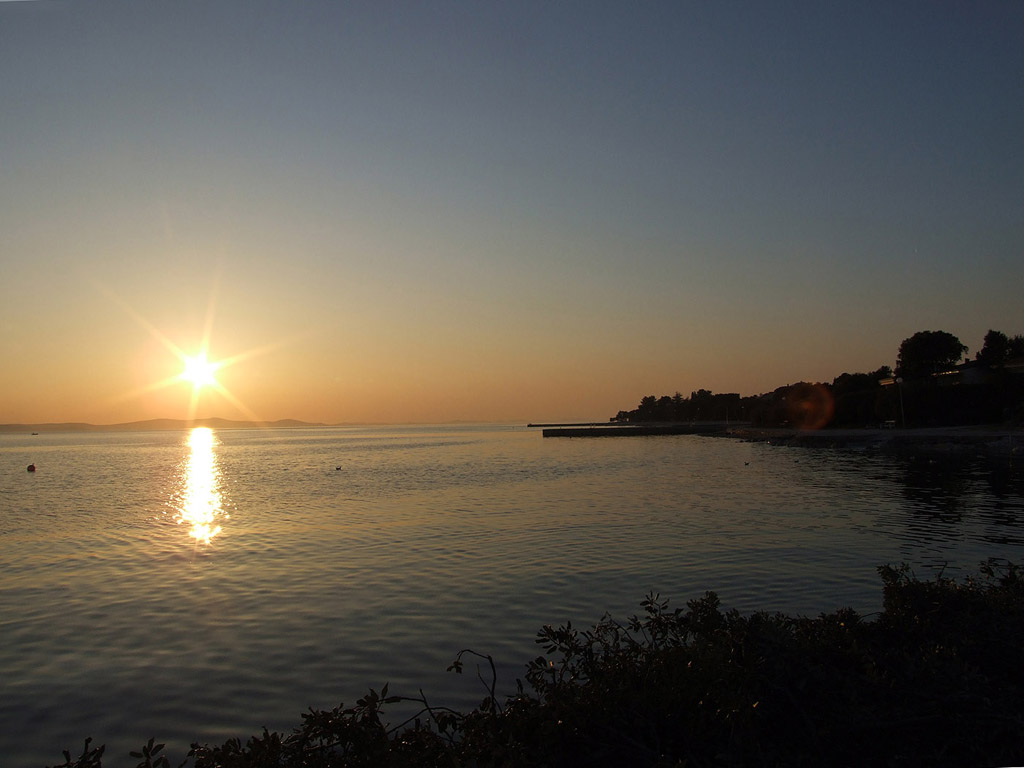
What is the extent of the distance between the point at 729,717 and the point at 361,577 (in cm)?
1309

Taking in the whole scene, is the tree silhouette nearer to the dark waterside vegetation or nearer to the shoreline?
the shoreline

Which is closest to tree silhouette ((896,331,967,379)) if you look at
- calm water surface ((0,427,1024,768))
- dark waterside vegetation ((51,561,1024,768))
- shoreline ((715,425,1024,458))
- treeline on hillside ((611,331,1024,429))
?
treeline on hillside ((611,331,1024,429))

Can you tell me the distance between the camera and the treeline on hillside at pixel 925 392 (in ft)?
301

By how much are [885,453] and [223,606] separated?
6695 cm

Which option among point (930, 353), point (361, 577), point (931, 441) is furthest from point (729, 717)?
point (930, 353)

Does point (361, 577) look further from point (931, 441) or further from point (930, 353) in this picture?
point (930, 353)

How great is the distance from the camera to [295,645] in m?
11.9

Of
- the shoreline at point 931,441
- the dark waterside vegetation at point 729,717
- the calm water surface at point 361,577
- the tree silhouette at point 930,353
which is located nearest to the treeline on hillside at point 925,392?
the tree silhouette at point 930,353

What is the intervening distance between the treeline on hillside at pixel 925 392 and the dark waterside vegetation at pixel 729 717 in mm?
87898

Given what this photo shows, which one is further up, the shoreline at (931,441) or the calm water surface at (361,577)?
the shoreline at (931,441)

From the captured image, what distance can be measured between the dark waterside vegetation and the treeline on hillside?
87898 millimetres

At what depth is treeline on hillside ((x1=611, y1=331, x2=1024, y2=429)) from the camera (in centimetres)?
9175

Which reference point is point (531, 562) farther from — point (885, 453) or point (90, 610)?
point (885, 453)

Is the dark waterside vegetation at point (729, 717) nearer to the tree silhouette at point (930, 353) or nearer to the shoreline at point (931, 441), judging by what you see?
the shoreline at point (931, 441)
